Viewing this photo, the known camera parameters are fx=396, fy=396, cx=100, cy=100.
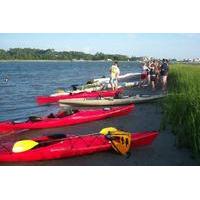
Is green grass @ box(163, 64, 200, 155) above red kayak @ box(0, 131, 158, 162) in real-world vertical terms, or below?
above

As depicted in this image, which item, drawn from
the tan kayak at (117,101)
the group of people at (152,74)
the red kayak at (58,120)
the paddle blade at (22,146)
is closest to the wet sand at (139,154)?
the red kayak at (58,120)

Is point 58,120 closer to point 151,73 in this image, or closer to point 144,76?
point 151,73

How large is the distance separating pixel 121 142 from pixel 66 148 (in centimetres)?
136

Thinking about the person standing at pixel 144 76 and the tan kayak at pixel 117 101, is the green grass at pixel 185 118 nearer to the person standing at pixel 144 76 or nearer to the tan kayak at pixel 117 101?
the tan kayak at pixel 117 101

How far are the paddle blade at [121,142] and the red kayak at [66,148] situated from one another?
160mm

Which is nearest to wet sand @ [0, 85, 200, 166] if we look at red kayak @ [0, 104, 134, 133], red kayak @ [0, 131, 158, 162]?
red kayak @ [0, 131, 158, 162]

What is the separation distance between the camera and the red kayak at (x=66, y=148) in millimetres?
9422

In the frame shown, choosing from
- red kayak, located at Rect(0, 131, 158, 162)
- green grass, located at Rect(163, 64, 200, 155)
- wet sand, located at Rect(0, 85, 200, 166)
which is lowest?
wet sand, located at Rect(0, 85, 200, 166)

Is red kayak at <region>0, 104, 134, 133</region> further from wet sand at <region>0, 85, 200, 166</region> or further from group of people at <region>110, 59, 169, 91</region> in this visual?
group of people at <region>110, 59, 169, 91</region>

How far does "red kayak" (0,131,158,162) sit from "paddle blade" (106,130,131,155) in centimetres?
16

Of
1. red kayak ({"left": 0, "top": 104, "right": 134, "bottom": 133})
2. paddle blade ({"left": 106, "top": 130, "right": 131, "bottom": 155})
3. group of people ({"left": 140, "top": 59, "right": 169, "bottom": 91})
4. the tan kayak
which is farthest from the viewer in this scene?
group of people ({"left": 140, "top": 59, "right": 169, "bottom": 91})

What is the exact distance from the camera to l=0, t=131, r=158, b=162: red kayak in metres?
9.42

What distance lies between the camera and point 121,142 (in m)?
9.79
